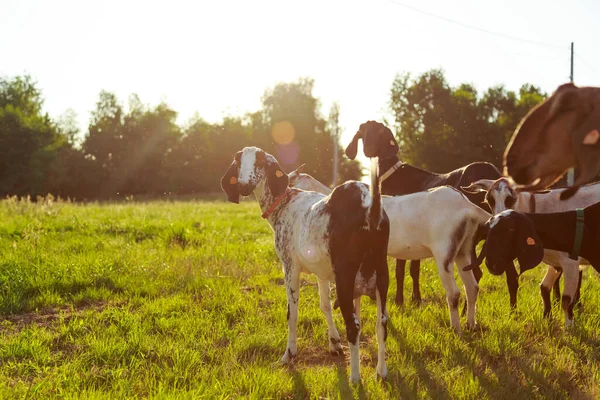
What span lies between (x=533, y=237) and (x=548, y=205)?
1.96 meters

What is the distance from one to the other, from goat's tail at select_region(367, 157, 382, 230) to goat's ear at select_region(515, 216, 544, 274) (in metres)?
1.53

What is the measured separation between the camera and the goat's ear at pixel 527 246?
469 cm

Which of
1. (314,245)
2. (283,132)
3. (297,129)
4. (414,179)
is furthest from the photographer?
(297,129)

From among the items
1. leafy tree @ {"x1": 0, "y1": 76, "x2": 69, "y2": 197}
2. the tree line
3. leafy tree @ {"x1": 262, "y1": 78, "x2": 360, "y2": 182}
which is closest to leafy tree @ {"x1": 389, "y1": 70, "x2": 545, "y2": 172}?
the tree line

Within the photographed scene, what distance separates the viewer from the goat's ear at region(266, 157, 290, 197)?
5.45 meters

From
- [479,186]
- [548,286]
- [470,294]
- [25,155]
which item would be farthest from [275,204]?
[25,155]

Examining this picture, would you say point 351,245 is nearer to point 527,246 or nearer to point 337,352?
point 337,352

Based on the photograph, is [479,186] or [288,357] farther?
[479,186]

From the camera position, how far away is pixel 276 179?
5.46 metres

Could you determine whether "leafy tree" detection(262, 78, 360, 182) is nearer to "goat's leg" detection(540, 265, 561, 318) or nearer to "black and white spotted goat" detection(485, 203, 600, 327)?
"goat's leg" detection(540, 265, 561, 318)

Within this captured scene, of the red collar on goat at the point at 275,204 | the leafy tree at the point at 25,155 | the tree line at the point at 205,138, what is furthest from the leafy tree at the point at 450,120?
the red collar on goat at the point at 275,204

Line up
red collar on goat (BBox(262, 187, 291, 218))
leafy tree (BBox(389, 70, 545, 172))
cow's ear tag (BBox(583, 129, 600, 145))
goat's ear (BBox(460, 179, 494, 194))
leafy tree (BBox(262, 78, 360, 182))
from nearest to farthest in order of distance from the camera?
cow's ear tag (BBox(583, 129, 600, 145))
red collar on goat (BBox(262, 187, 291, 218))
goat's ear (BBox(460, 179, 494, 194))
leafy tree (BBox(389, 70, 545, 172))
leafy tree (BBox(262, 78, 360, 182))

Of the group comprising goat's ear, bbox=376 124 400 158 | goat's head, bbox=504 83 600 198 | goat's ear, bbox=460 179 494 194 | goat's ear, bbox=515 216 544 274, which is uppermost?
goat's ear, bbox=376 124 400 158

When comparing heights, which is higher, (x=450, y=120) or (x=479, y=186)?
(x=450, y=120)
